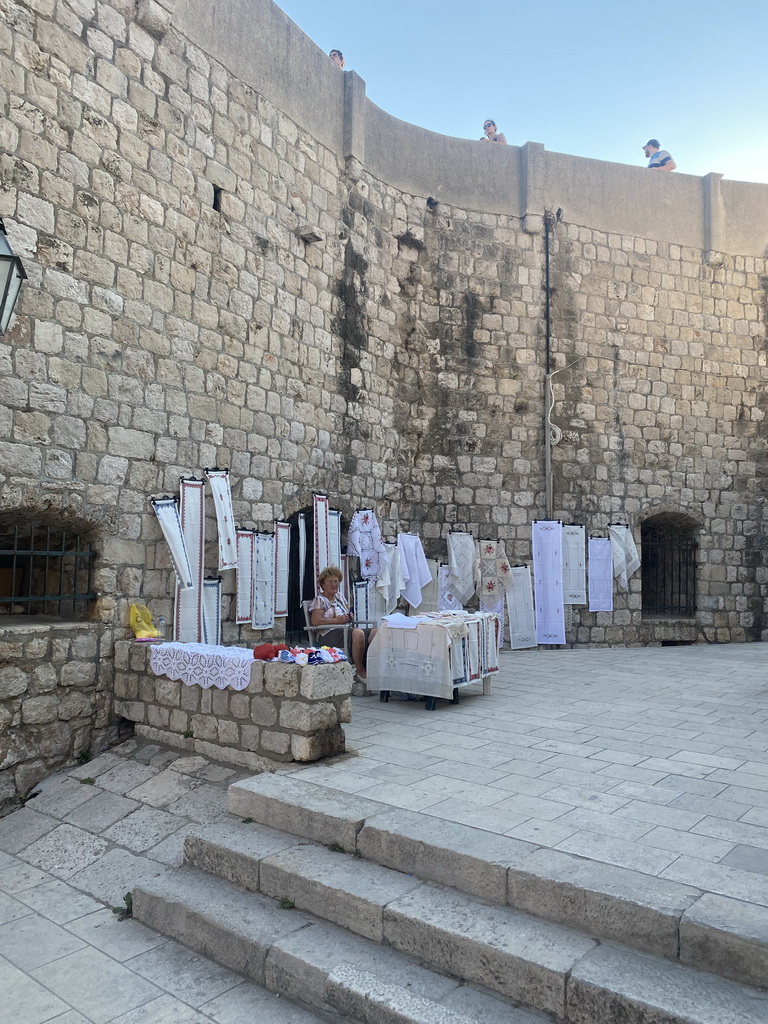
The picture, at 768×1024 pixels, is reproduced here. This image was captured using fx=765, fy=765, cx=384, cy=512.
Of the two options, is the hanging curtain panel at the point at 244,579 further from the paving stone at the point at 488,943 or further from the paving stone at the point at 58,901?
the paving stone at the point at 488,943

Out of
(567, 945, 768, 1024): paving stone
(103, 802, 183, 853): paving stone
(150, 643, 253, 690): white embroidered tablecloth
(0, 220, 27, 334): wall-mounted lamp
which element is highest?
(0, 220, 27, 334): wall-mounted lamp

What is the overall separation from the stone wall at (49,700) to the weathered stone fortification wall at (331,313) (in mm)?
377

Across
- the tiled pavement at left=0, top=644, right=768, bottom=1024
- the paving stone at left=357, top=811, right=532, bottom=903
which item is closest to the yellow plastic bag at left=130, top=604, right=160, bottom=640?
the tiled pavement at left=0, top=644, right=768, bottom=1024

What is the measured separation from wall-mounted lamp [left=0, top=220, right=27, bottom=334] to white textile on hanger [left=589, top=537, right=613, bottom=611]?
8.78 meters

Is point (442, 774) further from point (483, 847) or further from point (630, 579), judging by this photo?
point (630, 579)

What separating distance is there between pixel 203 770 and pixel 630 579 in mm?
7812

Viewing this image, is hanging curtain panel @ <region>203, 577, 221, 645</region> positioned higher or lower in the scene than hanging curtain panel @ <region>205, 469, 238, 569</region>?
lower

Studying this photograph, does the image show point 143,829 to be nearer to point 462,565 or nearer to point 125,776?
point 125,776

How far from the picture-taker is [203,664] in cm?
518

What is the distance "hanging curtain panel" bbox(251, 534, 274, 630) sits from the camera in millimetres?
7410

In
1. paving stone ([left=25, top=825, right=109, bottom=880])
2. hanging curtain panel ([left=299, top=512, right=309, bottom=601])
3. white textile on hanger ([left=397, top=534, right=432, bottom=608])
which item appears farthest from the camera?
white textile on hanger ([left=397, top=534, right=432, bottom=608])

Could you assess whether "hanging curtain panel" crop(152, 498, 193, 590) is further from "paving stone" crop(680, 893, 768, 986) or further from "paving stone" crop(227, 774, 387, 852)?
"paving stone" crop(680, 893, 768, 986)

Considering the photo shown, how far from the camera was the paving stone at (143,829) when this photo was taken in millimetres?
4473

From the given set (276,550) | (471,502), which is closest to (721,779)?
(276,550)
